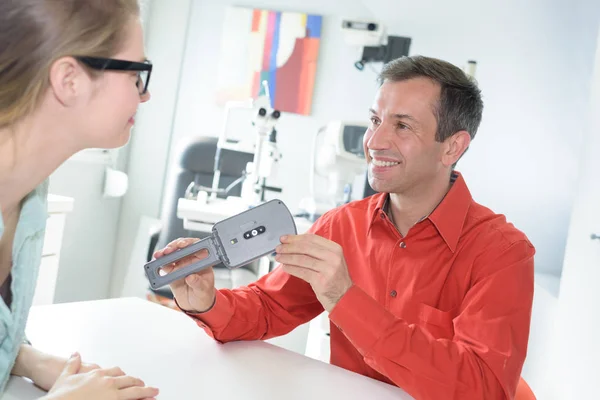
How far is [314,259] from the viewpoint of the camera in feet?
3.77

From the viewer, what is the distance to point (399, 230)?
1606mm

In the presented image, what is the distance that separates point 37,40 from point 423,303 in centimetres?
95

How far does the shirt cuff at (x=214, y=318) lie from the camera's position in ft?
4.13

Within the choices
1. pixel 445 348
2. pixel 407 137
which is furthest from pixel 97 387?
pixel 407 137

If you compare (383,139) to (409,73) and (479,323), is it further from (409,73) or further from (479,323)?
(479,323)

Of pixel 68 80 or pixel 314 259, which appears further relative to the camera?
pixel 314 259

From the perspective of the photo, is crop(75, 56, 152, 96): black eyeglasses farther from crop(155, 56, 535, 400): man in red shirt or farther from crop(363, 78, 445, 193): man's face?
crop(363, 78, 445, 193): man's face

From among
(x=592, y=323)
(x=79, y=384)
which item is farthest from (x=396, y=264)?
(x=592, y=323)

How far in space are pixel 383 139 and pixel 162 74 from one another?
3.00 metres

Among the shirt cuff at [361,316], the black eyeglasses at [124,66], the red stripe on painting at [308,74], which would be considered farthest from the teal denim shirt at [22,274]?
the red stripe on painting at [308,74]

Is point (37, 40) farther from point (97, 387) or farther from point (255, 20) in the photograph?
point (255, 20)

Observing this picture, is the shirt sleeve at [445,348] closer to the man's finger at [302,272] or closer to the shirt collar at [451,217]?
the man's finger at [302,272]

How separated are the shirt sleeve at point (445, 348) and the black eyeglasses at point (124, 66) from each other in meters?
0.52

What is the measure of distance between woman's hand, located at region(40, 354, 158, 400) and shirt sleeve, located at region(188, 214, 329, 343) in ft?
1.16
